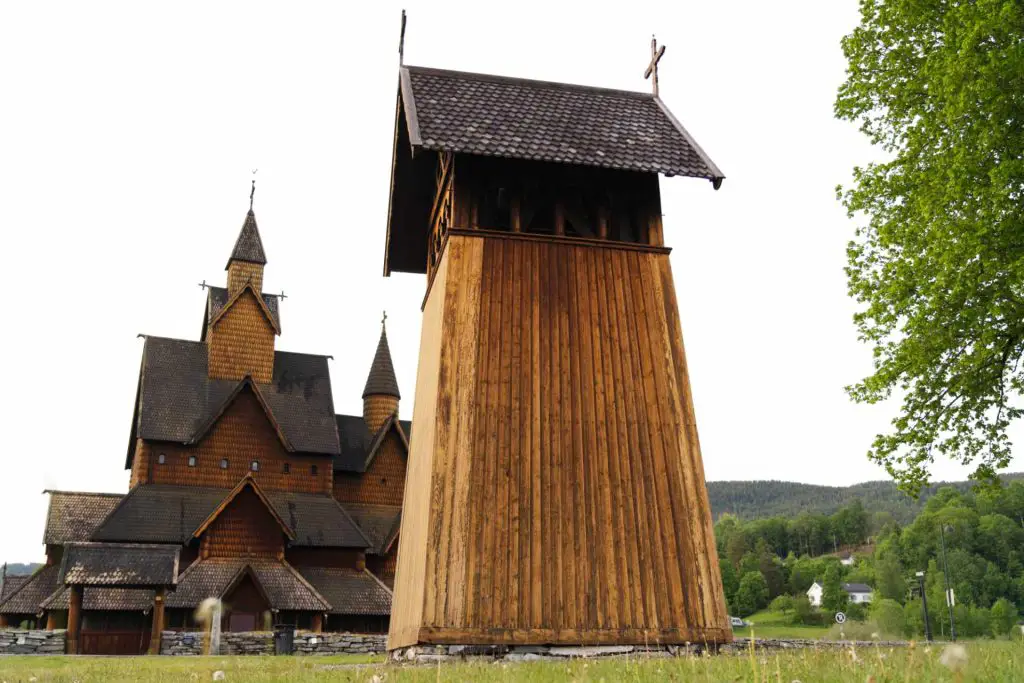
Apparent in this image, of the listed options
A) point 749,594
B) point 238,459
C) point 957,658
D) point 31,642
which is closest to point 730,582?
point 749,594

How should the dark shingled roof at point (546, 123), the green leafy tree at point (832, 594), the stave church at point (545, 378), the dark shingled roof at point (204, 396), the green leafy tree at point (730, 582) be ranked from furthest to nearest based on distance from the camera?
the green leafy tree at point (730, 582), the green leafy tree at point (832, 594), the dark shingled roof at point (204, 396), the dark shingled roof at point (546, 123), the stave church at point (545, 378)

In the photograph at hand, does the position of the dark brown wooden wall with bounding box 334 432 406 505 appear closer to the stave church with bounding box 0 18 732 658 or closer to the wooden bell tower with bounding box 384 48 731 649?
the stave church with bounding box 0 18 732 658

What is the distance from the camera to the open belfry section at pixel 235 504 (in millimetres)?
28672

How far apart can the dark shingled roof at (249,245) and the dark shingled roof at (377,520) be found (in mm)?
11087

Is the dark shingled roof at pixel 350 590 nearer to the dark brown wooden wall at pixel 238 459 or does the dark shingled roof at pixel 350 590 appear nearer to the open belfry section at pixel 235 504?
the open belfry section at pixel 235 504

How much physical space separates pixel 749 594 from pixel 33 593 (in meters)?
97.0

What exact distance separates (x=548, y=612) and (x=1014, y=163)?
29.9ft

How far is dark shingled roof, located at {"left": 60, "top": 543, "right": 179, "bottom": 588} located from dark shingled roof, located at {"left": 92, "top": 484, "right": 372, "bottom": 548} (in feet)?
11.1

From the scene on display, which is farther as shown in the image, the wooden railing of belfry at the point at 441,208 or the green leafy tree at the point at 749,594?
the green leafy tree at the point at 749,594

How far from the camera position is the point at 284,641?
25641mm

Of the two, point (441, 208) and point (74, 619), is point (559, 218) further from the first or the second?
point (74, 619)

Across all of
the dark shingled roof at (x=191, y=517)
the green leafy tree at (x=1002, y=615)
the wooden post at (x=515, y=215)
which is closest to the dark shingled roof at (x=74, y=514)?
the dark shingled roof at (x=191, y=517)

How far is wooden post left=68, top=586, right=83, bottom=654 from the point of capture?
26797 millimetres

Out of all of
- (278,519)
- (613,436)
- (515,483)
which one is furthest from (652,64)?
(278,519)
